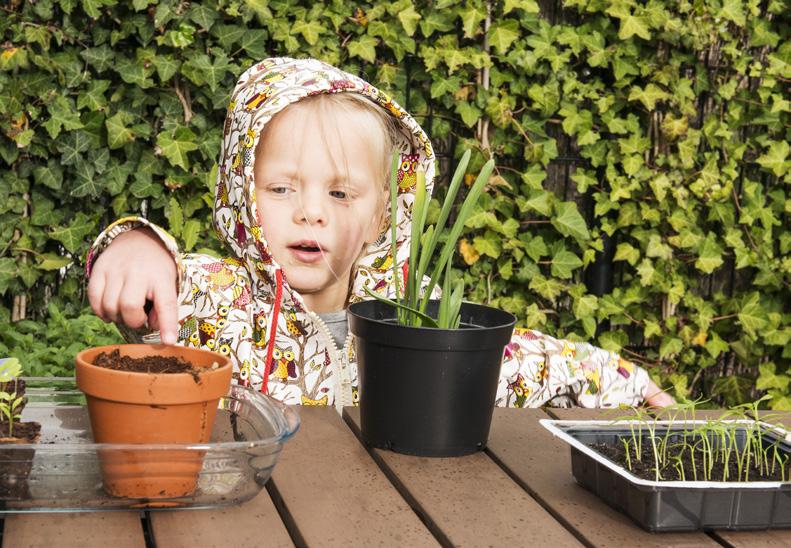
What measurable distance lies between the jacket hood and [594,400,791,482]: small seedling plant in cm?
86

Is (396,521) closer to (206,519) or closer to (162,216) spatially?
(206,519)

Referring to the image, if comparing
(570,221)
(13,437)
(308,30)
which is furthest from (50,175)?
(13,437)

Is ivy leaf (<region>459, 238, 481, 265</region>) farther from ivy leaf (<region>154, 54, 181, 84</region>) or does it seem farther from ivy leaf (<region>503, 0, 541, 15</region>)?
ivy leaf (<region>154, 54, 181, 84</region>)

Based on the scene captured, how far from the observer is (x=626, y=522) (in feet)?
3.32

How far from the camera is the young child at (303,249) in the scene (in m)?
1.84

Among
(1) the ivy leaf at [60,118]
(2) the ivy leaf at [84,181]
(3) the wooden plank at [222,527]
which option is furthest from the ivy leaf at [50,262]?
(3) the wooden plank at [222,527]

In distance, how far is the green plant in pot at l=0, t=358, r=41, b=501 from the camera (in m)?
0.95

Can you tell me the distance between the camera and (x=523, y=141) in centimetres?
355

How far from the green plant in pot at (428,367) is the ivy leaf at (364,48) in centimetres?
215

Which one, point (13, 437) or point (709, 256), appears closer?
point (13, 437)

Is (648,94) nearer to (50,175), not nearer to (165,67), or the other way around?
(165,67)

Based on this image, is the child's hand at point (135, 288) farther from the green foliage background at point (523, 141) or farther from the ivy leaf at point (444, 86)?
the ivy leaf at point (444, 86)

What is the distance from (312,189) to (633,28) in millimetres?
2035

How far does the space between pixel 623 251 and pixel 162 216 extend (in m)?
1.69
